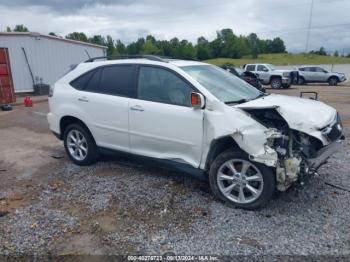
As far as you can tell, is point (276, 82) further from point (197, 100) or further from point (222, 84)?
point (197, 100)

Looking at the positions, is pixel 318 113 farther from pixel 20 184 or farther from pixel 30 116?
pixel 30 116

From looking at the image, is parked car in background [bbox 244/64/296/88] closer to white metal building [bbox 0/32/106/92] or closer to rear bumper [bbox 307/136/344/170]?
white metal building [bbox 0/32/106/92]

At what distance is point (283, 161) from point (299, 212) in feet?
2.21

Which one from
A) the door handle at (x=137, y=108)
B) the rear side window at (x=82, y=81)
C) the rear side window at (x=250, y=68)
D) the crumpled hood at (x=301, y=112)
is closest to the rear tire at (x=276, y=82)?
the rear side window at (x=250, y=68)

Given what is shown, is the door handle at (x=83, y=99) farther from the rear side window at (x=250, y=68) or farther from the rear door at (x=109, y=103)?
the rear side window at (x=250, y=68)

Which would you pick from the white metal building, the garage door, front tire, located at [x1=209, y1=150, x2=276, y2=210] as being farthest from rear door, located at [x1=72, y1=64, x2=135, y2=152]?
the white metal building

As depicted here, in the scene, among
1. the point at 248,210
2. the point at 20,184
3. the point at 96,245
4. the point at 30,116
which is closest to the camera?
the point at 96,245

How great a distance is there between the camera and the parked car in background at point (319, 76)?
26578 millimetres

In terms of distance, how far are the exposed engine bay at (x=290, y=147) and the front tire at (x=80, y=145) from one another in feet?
8.63

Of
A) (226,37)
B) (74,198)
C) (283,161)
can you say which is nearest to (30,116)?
(74,198)

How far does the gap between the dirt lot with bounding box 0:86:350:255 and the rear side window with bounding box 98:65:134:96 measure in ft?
4.04

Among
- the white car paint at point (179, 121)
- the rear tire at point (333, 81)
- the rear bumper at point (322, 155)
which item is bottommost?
the rear tire at point (333, 81)

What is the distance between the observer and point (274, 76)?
78.7 feet

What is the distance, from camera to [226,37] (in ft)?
248
